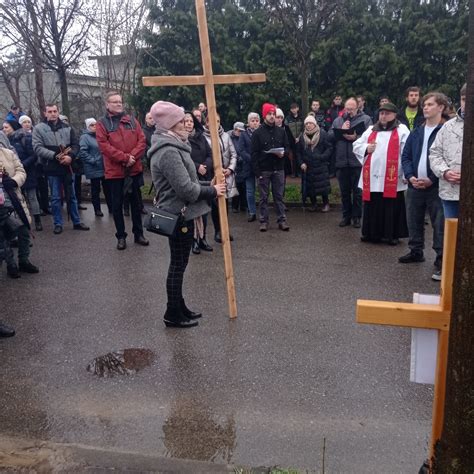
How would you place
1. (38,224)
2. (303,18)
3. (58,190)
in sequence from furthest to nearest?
(303,18)
(38,224)
(58,190)

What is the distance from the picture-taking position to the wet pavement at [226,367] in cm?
311

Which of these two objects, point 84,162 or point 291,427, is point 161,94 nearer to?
point 84,162

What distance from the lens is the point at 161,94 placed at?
14.7m

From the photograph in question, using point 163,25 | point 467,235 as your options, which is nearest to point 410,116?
point 467,235

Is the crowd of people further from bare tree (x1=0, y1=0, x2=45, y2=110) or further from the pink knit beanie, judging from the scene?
bare tree (x1=0, y1=0, x2=45, y2=110)

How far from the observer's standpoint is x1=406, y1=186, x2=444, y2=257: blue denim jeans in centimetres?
603

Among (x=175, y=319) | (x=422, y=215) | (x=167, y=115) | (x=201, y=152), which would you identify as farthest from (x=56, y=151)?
(x=422, y=215)

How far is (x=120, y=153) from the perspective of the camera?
7.35m

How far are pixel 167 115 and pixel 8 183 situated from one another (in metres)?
3.13

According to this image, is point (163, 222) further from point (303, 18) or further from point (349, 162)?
point (303, 18)

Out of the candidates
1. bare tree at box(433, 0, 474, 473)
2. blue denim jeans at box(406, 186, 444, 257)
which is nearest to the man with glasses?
blue denim jeans at box(406, 186, 444, 257)

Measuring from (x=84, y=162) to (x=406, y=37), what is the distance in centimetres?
873

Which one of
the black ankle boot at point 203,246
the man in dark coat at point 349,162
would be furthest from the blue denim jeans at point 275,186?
the black ankle boot at point 203,246

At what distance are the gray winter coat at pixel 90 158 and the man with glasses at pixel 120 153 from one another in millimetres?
2228
